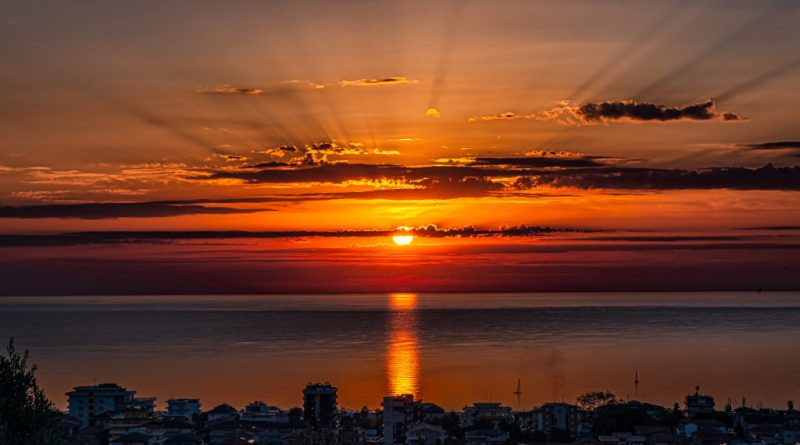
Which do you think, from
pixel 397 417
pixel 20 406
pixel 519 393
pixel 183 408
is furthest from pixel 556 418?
pixel 20 406

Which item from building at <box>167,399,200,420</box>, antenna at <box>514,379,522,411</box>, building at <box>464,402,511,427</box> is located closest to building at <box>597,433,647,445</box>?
building at <box>464,402,511,427</box>

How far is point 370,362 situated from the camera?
9950 cm

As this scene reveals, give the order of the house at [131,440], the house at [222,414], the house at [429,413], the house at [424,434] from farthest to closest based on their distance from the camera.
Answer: the house at [429,413], the house at [222,414], the house at [424,434], the house at [131,440]

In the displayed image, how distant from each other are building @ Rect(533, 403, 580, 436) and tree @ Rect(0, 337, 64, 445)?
39391 mm

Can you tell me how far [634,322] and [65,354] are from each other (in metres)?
112

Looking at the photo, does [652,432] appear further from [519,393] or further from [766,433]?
[519,393]

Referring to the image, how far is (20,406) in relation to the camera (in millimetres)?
12398

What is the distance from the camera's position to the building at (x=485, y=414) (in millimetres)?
52134

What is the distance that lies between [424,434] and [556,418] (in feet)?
26.5

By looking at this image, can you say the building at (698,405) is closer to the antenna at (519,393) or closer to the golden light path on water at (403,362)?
the antenna at (519,393)

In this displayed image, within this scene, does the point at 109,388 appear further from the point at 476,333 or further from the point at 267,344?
the point at 476,333

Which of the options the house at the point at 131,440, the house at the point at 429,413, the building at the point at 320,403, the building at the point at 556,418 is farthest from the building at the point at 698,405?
the house at the point at 131,440

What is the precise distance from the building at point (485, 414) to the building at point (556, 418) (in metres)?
2.39

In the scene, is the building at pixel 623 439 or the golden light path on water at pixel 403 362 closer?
the building at pixel 623 439
